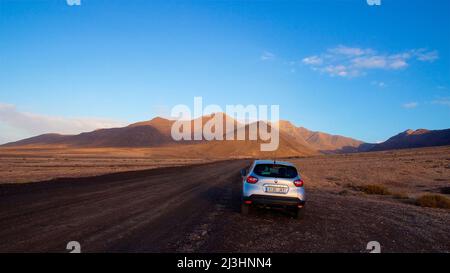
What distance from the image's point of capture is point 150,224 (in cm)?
956

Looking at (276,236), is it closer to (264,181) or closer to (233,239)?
(233,239)

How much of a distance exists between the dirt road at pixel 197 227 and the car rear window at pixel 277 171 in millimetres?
1347

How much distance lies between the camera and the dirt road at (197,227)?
755cm

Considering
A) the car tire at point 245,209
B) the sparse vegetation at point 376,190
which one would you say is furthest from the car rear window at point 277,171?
the sparse vegetation at point 376,190

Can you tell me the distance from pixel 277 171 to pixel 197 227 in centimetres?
339

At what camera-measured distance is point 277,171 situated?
11555 millimetres

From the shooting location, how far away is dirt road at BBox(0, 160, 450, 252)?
297 inches

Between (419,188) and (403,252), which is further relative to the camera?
(419,188)

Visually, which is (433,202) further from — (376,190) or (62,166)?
(62,166)

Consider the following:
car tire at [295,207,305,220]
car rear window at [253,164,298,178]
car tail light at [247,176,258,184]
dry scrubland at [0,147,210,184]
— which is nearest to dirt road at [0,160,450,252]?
car tire at [295,207,305,220]

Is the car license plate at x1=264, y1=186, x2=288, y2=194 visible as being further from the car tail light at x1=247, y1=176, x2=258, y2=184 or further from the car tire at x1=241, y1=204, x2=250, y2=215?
the car tire at x1=241, y1=204, x2=250, y2=215
